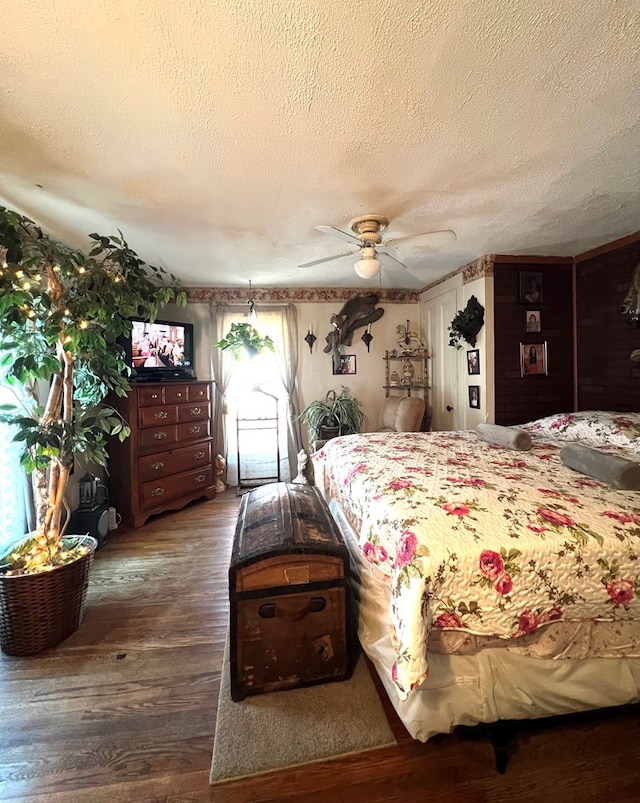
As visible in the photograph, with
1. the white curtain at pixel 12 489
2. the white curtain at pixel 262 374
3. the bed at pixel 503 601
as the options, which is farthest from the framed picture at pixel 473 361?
the white curtain at pixel 12 489

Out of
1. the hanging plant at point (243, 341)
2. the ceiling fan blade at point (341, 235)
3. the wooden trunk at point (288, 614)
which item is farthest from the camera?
the hanging plant at point (243, 341)

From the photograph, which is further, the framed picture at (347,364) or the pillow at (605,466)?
the framed picture at (347,364)

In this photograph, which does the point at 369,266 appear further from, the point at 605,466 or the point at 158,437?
the point at 158,437

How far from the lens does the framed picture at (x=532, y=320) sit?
328 centimetres

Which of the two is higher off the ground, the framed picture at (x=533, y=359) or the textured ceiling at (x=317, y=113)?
the textured ceiling at (x=317, y=113)

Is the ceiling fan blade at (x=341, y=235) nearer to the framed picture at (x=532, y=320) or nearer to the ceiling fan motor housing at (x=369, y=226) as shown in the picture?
the ceiling fan motor housing at (x=369, y=226)

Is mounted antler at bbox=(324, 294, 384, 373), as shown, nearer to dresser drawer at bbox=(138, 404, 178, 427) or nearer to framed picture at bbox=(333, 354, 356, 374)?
framed picture at bbox=(333, 354, 356, 374)

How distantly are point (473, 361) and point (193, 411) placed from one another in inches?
112

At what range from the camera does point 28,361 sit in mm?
1653

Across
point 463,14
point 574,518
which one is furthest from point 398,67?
point 574,518

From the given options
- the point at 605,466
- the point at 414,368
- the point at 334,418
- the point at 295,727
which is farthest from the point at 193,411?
the point at 605,466

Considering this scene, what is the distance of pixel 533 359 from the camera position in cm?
330

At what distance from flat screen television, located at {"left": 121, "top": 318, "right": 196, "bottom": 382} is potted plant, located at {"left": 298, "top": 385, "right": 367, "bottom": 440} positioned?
1.43m

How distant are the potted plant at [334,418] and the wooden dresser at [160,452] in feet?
3.86
